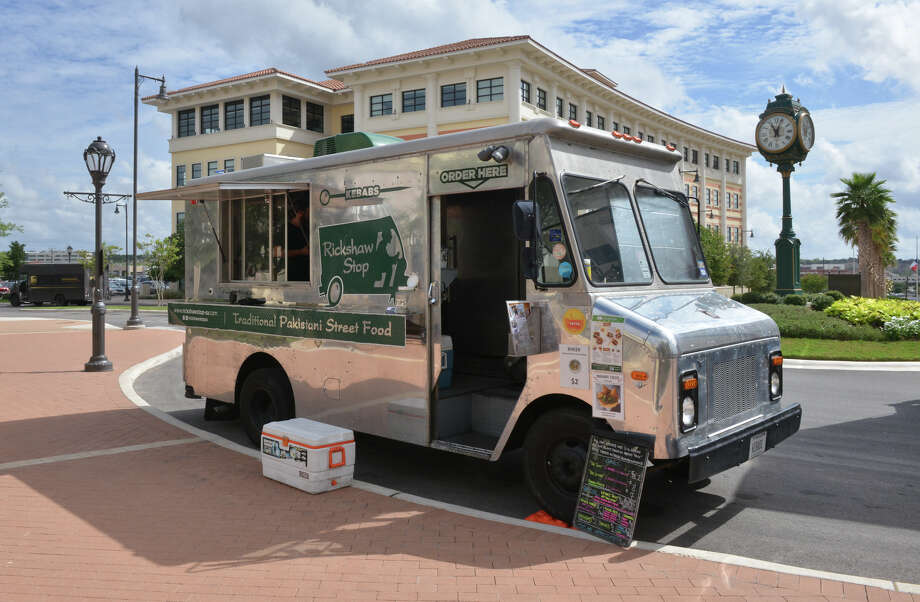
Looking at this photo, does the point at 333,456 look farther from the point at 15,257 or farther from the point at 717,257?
the point at 15,257

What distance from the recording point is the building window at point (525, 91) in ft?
138

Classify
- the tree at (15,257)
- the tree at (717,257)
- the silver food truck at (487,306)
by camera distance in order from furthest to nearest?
the tree at (15,257), the tree at (717,257), the silver food truck at (487,306)

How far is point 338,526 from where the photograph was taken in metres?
5.30

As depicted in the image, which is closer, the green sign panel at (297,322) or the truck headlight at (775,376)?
the truck headlight at (775,376)

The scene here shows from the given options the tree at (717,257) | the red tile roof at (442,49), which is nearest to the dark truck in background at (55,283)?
the red tile roof at (442,49)

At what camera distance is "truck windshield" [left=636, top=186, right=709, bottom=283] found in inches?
235


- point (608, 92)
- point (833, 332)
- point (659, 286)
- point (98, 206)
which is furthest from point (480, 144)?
point (608, 92)

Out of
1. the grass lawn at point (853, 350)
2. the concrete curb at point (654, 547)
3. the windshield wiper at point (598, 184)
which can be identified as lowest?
the concrete curb at point (654, 547)

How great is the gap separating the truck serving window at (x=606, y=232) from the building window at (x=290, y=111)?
47.9m

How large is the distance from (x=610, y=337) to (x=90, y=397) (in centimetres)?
901

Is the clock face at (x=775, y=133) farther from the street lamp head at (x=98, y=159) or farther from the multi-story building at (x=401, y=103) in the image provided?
the street lamp head at (x=98, y=159)

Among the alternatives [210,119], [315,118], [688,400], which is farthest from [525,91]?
[688,400]

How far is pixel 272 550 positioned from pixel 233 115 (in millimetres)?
51477

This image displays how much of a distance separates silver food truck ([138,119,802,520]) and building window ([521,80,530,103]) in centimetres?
3582
